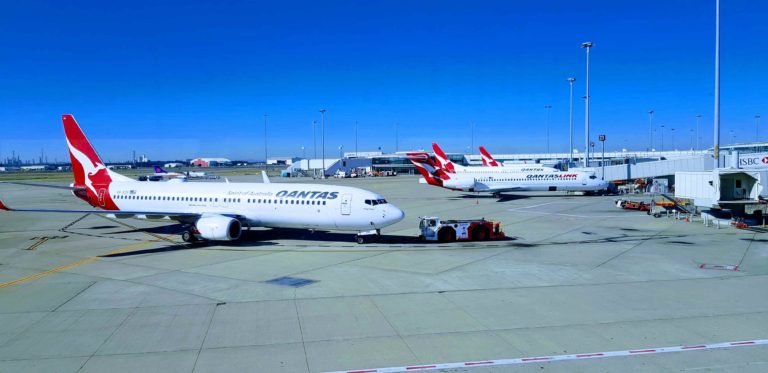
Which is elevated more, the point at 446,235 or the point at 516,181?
the point at 516,181

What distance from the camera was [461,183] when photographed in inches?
2280

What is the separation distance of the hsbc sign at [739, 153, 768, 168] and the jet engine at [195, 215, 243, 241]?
4159cm

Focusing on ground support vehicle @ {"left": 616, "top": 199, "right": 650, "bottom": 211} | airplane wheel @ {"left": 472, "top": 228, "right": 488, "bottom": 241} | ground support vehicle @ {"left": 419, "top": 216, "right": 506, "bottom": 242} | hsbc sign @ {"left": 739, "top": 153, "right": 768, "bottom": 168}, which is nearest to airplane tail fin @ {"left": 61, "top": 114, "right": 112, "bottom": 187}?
ground support vehicle @ {"left": 419, "top": 216, "right": 506, "bottom": 242}

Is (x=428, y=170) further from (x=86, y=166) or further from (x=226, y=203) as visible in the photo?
(x=86, y=166)

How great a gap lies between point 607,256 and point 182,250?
66.1ft

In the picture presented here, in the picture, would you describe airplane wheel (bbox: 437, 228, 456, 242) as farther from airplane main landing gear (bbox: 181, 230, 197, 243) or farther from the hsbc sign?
the hsbc sign

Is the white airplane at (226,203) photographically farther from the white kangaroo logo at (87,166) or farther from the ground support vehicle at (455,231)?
the ground support vehicle at (455,231)

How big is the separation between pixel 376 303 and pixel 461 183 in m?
43.5

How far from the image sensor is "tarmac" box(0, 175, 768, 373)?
1123 cm

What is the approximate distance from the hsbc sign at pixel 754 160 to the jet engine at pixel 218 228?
41591 mm

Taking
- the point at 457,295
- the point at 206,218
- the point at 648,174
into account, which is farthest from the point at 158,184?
the point at 648,174

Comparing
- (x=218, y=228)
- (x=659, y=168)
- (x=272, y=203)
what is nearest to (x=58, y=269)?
(x=218, y=228)

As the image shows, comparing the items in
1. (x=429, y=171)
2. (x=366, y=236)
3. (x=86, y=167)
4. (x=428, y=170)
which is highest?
(x=86, y=167)

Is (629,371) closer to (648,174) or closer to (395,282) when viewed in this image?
(395,282)
